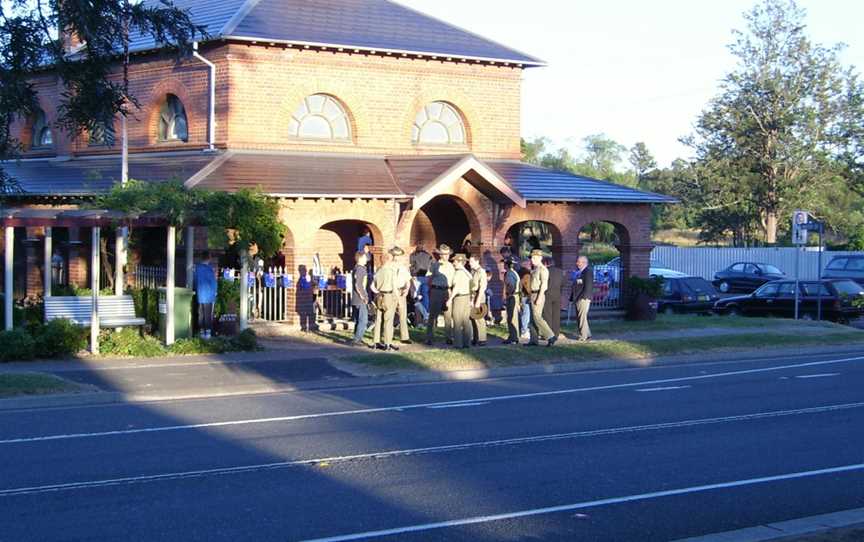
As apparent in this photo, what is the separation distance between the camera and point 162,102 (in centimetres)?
2708

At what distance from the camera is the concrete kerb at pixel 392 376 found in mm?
15539

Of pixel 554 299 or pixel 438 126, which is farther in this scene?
pixel 438 126

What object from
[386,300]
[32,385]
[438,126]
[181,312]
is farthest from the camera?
[438,126]

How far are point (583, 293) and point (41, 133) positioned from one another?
1627 cm

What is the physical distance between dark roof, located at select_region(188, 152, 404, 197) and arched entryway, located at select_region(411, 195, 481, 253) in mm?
3006

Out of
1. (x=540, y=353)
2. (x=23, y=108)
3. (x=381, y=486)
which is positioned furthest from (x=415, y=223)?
(x=381, y=486)

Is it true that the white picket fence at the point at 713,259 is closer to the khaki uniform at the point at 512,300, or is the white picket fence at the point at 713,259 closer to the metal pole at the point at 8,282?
the khaki uniform at the point at 512,300

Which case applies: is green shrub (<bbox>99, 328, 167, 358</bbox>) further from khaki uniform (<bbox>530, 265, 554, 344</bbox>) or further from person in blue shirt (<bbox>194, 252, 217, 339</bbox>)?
khaki uniform (<bbox>530, 265, 554, 344</bbox>)

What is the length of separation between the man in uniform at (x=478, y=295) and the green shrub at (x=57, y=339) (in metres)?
7.48

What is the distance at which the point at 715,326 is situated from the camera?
91.5ft

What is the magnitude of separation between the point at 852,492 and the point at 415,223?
66.8 ft

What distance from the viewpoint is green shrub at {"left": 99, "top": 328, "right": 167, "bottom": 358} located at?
64.7ft

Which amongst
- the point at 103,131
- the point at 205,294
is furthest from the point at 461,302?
the point at 103,131

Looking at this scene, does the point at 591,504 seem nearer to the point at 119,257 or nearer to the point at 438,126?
the point at 119,257
